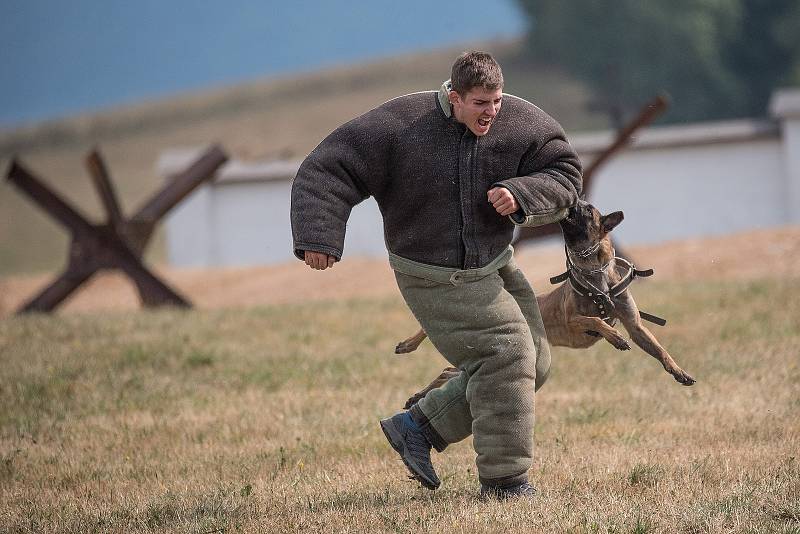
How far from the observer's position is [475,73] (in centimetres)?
533

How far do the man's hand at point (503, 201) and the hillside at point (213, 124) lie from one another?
140 feet

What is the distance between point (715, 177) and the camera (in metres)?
26.7

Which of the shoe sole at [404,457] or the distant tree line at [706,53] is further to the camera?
the distant tree line at [706,53]

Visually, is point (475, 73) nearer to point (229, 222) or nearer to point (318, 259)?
point (318, 259)

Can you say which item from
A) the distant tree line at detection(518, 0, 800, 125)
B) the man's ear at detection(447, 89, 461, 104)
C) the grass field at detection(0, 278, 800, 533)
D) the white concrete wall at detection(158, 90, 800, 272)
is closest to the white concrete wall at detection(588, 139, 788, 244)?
the white concrete wall at detection(158, 90, 800, 272)

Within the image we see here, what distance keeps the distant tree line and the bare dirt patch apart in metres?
31.1

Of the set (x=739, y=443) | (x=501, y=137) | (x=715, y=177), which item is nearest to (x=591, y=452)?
(x=739, y=443)

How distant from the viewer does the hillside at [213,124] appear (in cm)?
5303

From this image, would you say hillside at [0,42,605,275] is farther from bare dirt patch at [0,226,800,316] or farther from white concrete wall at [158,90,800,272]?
bare dirt patch at [0,226,800,316]

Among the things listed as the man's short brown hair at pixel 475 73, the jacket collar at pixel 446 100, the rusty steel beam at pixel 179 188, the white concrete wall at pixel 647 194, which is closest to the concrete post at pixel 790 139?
the white concrete wall at pixel 647 194

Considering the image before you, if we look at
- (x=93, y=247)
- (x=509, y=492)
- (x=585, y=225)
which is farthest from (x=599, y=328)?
(x=93, y=247)

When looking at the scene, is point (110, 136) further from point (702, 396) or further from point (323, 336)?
point (702, 396)

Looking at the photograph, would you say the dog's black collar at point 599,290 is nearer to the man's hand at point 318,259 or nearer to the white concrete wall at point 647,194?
the man's hand at point 318,259

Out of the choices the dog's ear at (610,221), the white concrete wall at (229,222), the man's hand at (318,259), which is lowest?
the white concrete wall at (229,222)
